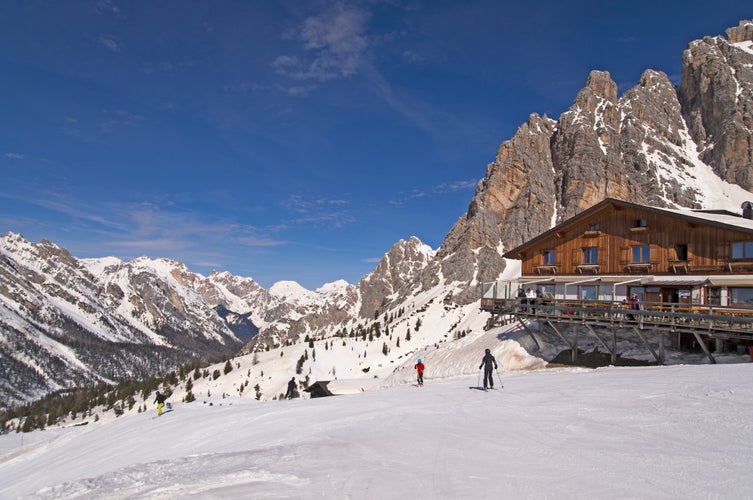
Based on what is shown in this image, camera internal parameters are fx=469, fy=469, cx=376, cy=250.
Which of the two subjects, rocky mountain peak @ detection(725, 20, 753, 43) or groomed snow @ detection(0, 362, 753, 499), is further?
rocky mountain peak @ detection(725, 20, 753, 43)

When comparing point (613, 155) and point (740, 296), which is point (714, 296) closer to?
point (740, 296)

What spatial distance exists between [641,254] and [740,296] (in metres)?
5.72

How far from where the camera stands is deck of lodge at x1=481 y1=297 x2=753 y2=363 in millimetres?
21109

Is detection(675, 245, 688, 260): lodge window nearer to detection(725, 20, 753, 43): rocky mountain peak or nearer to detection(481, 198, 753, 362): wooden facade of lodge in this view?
detection(481, 198, 753, 362): wooden facade of lodge

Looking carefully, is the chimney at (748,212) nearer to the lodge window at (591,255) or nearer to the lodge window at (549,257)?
the lodge window at (591,255)

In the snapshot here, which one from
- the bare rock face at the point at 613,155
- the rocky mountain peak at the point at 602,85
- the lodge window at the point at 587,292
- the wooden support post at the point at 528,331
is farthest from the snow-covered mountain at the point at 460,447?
the rocky mountain peak at the point at 602,85

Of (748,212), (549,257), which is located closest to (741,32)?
(748,212)

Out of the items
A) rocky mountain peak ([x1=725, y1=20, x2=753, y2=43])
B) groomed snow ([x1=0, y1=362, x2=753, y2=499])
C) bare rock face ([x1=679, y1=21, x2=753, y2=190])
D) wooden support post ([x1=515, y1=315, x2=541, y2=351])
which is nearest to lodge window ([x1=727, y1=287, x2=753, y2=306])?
groomed snow ([x1=0, y1=362, x2=753, y2=499])

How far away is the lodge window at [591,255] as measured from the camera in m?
32.0

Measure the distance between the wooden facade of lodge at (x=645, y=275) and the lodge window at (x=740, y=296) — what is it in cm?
4

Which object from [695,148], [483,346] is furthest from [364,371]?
[695,148]

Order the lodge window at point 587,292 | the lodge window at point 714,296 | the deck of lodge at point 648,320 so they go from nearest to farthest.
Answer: the deck of lodge at point 648,320, the lodge window at point 714,296, the lodge window at point 587,292

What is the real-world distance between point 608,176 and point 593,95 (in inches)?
1079

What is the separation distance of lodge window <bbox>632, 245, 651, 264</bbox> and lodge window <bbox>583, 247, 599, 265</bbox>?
2527 mm
